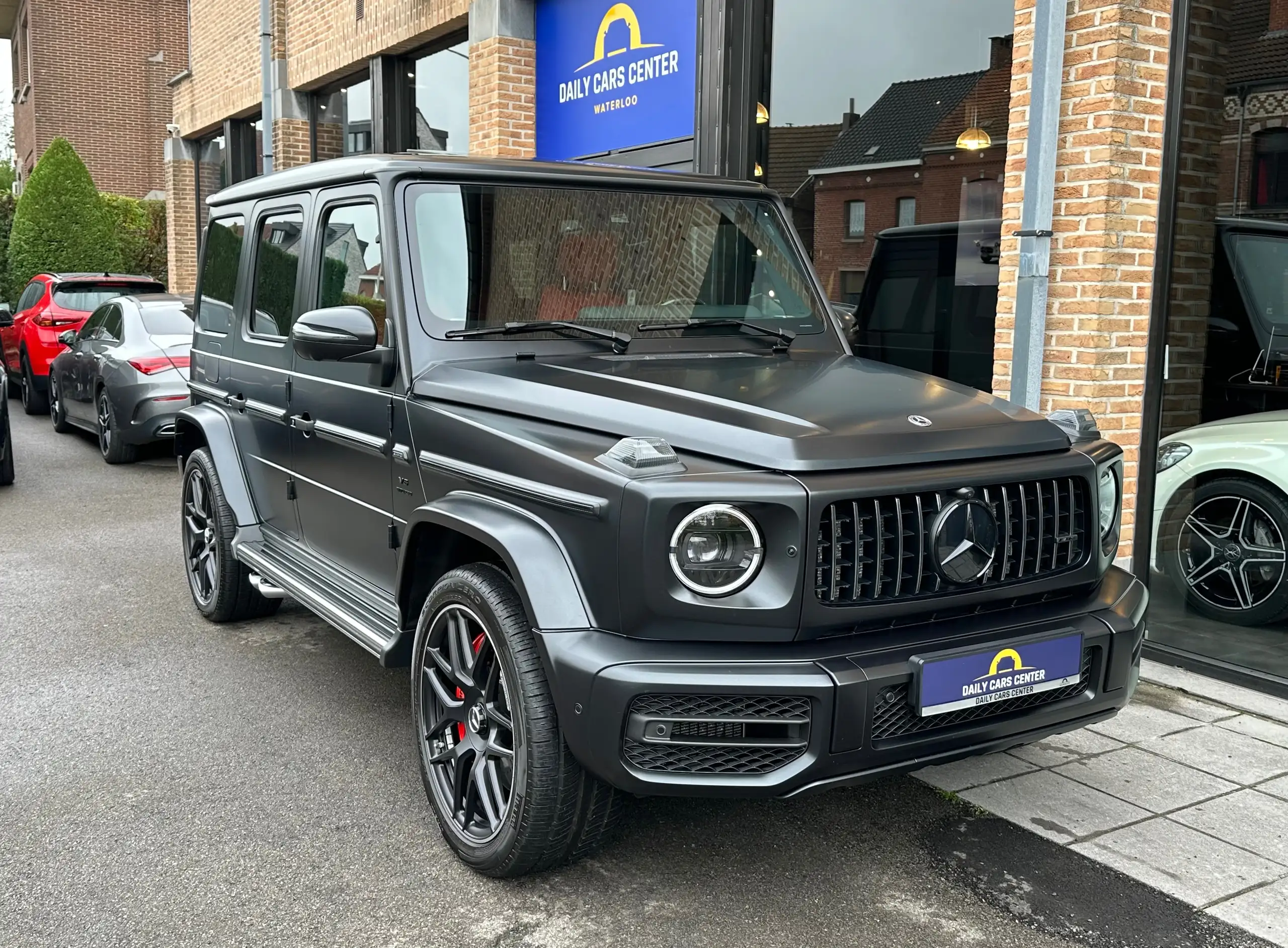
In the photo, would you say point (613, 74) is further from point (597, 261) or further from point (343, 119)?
point (343, 119)

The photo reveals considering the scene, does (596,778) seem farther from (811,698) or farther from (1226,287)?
(1226,287)

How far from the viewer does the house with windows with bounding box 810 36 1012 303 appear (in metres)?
6.24

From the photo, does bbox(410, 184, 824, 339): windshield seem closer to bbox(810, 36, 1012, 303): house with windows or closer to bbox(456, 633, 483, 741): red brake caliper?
bbox(456, 633, 483, 741): red brake caliper

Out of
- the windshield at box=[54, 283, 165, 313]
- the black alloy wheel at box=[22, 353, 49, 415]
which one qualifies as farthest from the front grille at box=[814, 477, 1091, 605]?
the black alloy wheel at box=[22, 353, 49, 415]

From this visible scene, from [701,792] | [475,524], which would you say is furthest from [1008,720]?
[475,524]

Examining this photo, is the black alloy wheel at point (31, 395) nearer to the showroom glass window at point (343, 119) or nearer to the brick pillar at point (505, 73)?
the showroom glass window at point (343, 119)

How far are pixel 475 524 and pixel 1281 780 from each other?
2.85 metres

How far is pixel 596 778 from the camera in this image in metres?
3.02

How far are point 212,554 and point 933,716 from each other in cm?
399

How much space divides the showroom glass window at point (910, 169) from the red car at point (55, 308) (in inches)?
349

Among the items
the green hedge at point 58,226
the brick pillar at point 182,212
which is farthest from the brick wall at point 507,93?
the green hedge at point 58,226

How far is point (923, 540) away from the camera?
2.91m

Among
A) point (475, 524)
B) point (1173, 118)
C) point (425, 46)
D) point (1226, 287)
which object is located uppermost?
point (425, 46)

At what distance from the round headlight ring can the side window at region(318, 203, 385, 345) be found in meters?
2.19
